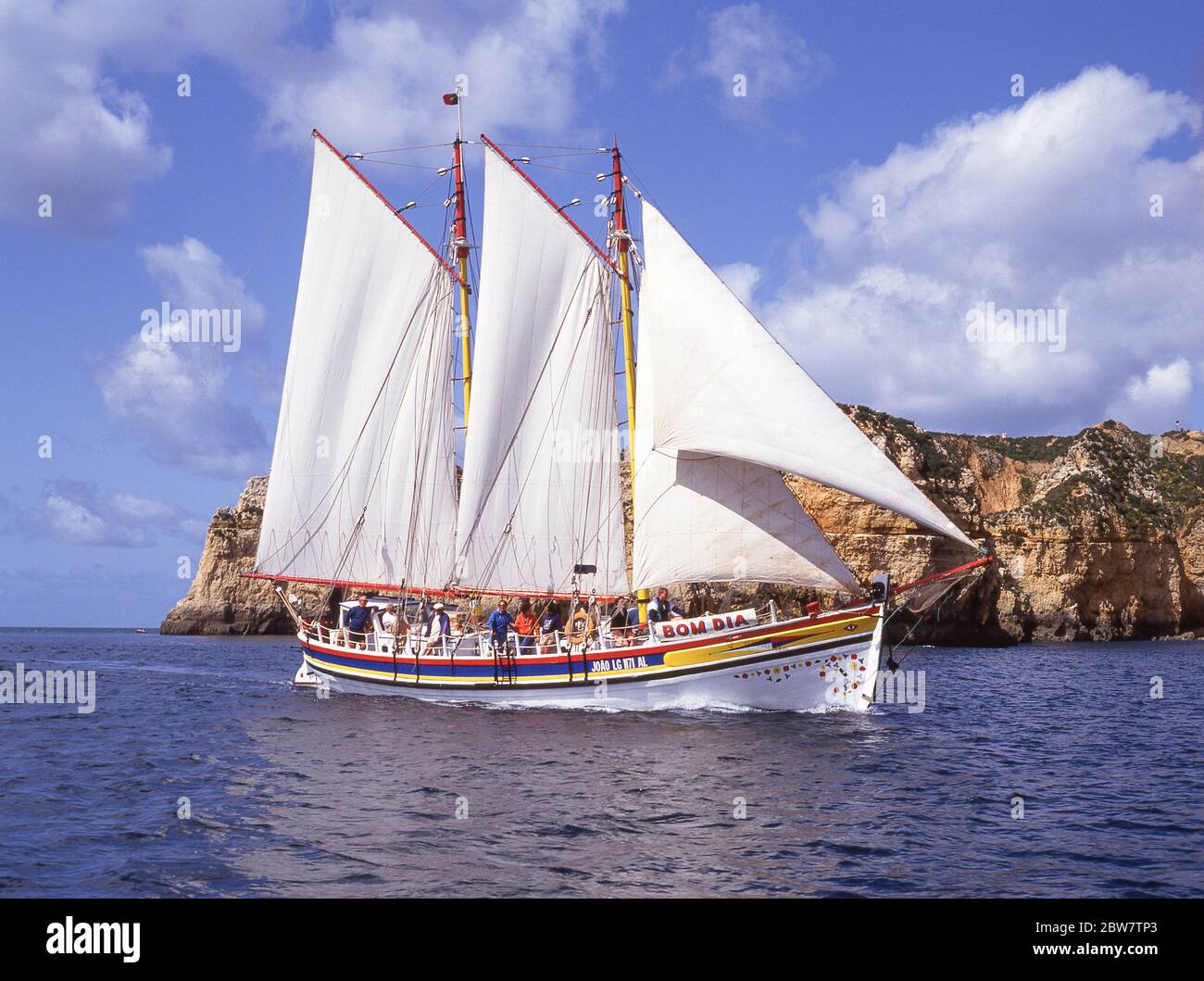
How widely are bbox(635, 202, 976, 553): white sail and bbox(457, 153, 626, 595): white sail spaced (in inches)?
127

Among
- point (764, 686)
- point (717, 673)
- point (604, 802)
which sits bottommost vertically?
point (604, 802)

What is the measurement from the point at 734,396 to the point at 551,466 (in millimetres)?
8536

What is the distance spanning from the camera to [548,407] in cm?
3641

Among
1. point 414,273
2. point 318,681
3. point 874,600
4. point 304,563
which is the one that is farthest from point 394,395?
point 874,600

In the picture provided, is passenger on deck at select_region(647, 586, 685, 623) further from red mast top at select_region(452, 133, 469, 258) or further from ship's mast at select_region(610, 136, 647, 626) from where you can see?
red mast top at select_region(452, 133, 469, 258)

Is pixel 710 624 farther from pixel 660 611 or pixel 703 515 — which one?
pixel 703 515

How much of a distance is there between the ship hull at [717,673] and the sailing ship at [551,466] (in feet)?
0.21

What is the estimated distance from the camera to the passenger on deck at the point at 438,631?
3584 cm

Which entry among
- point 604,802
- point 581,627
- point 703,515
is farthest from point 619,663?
point 604,802

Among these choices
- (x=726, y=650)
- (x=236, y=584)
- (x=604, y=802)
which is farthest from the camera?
(x=236, y=584)

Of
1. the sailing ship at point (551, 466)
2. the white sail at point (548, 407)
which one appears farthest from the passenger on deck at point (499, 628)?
the white sail at point (548, 407)

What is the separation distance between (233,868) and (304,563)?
2858 cm

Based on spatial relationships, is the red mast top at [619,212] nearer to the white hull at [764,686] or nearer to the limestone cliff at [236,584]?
the white hull at [764,686]

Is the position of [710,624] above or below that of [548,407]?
below
